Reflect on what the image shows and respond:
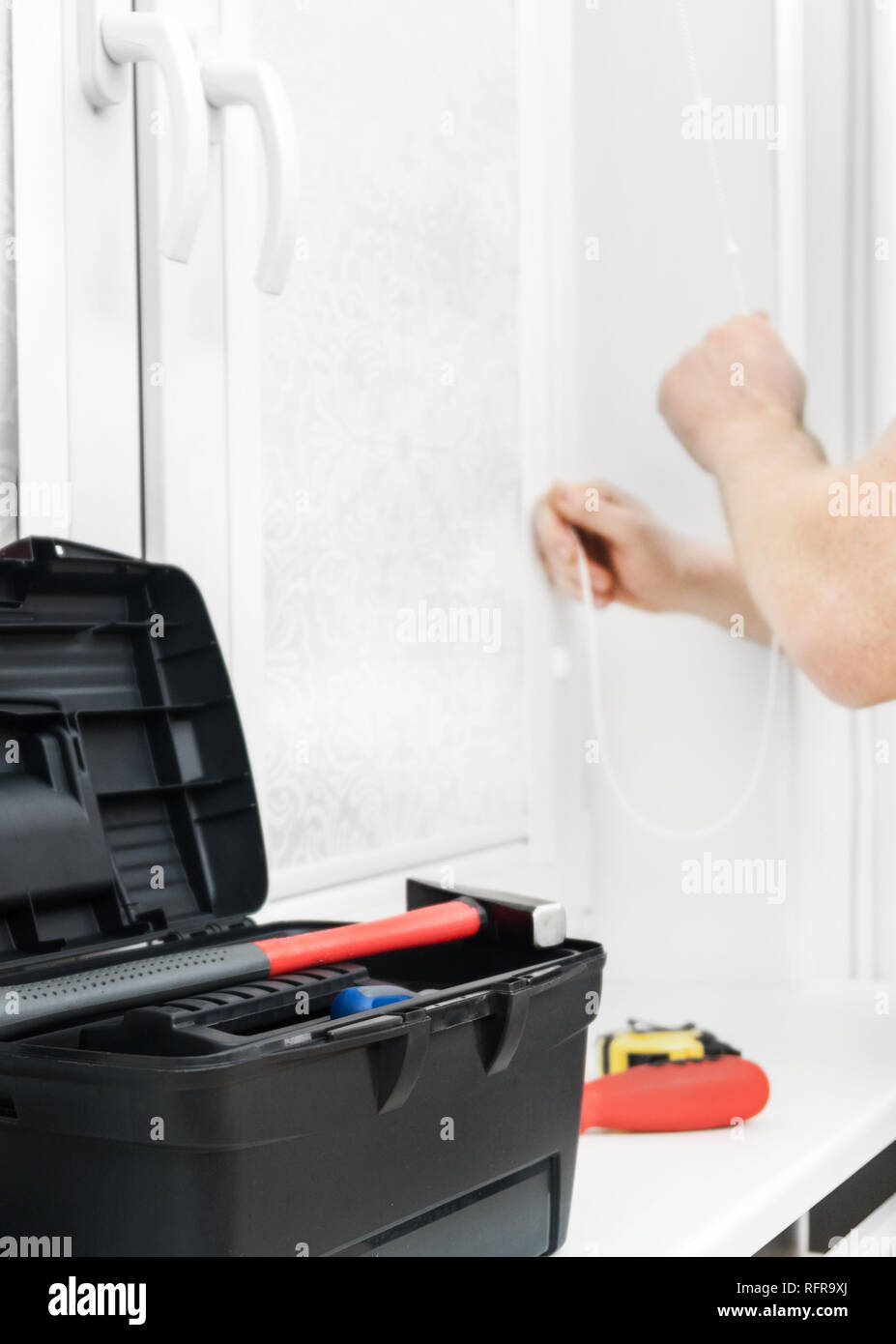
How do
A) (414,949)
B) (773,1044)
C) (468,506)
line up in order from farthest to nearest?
(468,506)
(773,1044)
(414,949)

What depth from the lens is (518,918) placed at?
0.66 metres

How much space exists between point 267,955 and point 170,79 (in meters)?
0.46

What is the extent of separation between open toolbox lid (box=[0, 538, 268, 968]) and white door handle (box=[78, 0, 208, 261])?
0.63 ft

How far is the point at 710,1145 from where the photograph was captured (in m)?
0.80

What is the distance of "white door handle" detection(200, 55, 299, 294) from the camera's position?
2.54 ft

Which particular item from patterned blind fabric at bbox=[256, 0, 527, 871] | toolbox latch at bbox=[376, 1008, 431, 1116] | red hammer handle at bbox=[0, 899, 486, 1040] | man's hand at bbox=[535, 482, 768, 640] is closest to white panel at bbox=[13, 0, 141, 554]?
patterned blind fabric at bbox=[256, 0, 527, 871]

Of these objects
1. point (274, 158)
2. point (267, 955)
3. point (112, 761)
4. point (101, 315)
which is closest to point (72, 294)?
point (101, 315)

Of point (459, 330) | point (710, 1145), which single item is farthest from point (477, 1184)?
point (459, 330)

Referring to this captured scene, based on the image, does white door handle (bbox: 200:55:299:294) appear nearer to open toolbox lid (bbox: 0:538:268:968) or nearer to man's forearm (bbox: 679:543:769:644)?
open toolbox lid (bbox: 0:538:268:968)

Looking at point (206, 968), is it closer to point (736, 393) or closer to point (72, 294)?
point (72, 294)

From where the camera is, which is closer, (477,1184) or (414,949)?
(477,1184)

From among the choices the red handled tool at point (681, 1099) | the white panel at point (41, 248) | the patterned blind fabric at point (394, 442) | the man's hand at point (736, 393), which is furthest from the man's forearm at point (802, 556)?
the white panel at point (41, 248)
